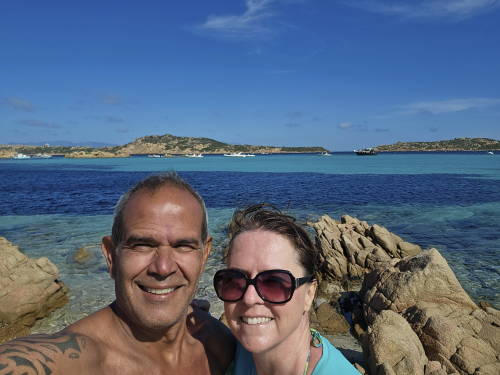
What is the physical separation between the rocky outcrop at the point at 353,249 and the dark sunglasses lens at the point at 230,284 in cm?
1021

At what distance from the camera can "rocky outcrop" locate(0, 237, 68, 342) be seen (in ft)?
31.7

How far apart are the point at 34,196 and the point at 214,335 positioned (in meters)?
43.7

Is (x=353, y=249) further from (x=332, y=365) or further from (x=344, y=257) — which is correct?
(x=332, y=365)

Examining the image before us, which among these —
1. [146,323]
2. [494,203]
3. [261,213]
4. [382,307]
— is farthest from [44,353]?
[494,203]

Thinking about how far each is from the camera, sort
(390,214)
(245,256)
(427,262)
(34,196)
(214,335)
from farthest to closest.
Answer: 1. (34,196)
2. (390,214)
3. (427,262)
4. (214,335)
5. (245,256)

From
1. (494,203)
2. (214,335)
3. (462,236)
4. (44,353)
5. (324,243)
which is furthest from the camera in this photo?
(494,203)

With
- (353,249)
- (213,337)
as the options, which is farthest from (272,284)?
(353,249)

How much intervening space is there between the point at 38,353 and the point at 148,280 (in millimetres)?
796

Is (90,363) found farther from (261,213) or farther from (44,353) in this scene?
(261,213)

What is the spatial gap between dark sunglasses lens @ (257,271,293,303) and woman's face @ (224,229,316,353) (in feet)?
0.17

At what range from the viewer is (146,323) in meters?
2.79

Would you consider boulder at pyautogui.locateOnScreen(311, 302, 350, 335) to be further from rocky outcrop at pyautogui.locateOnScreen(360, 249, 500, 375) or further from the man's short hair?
the man's short hair

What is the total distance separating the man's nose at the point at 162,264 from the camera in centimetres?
274

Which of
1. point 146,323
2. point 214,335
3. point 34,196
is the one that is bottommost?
point 34,196
